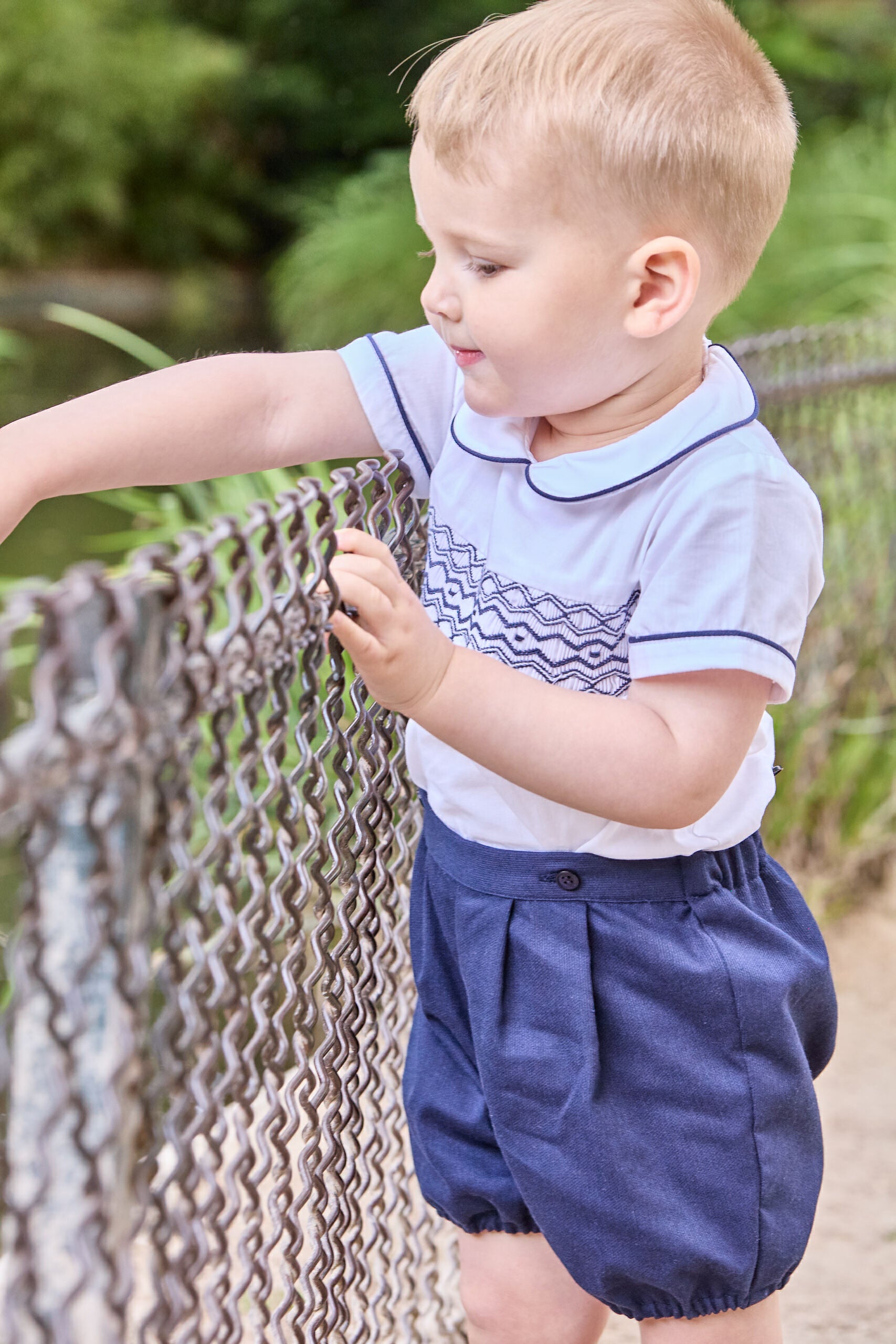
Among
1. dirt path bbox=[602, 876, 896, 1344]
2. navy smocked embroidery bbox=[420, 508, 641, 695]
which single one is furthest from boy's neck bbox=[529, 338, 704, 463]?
dirt path bbox=[602, 876, 896, 1344]

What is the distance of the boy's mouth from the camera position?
3.91ft

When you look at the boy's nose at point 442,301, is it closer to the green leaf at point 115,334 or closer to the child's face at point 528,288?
the child's face at point 528,288

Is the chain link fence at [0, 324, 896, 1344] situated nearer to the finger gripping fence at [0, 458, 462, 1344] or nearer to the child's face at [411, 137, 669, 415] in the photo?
the finger gripping fence at [0, 458, 462, 1344]

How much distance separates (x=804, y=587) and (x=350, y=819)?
46cm

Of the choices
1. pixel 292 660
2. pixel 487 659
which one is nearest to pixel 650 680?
pixel 487 659

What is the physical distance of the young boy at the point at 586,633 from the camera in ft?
3.65

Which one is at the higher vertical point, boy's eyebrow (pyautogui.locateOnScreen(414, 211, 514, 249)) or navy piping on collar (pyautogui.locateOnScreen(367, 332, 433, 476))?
boy's eyebrow (pyautogui.locateOnScreen(414, 211, 514, 249))

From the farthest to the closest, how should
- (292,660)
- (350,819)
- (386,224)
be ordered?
(386,224) < (350,819) < (292,660)

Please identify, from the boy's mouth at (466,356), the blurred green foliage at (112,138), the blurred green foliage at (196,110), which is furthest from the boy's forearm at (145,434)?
the blurred green foliage at (112,138)

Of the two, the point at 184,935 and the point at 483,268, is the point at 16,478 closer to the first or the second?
the point at 483,268

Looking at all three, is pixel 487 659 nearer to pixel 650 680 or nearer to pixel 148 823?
pixel 650 680

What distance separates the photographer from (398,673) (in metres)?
A: 1.08

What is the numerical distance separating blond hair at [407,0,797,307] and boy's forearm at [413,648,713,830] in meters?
0.37

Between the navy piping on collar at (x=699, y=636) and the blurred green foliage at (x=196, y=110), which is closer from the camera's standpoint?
the navy piping on collar at (x=699, y=636)
